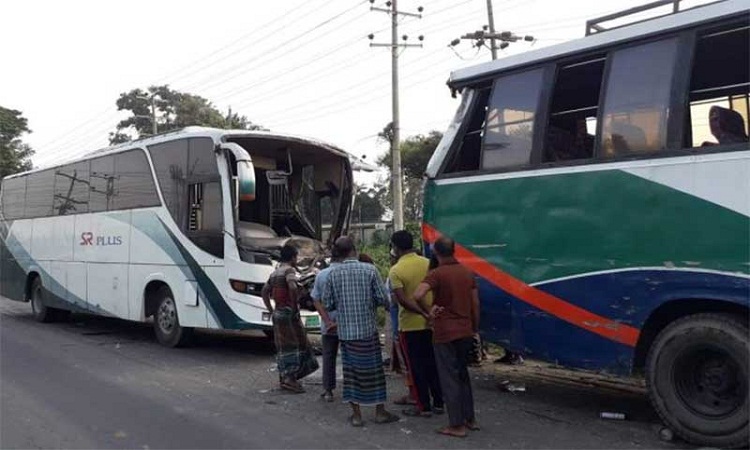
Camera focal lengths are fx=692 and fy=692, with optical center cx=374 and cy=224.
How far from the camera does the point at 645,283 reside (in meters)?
5.29

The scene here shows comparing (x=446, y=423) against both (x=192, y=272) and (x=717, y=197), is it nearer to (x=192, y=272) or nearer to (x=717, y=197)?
(x=717, y=197)

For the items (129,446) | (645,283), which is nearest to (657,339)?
(645,283)

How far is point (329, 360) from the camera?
7.17 metres

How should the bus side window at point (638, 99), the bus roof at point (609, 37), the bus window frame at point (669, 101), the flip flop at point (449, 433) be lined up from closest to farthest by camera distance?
1. the bus roof at point (609, 37)
2. the bus window frame at point (669, 101)
3. the bus side window at point (638, 99)
4. the flip flop at point (449, 433)

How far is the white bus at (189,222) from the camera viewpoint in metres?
9.55

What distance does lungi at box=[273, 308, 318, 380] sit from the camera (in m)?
7.47

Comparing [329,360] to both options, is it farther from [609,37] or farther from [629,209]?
[609,37]

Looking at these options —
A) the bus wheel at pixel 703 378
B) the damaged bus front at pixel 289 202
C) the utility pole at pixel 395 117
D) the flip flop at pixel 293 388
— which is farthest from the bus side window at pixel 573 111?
the utility pole at pixel 395 117

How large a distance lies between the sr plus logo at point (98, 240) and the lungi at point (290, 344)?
17.7 feet

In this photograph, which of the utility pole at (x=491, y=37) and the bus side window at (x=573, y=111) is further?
the utility pole at (x=491, y=37)

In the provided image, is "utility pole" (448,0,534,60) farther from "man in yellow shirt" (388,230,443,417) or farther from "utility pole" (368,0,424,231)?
"man in yellow shirt" (388,230,443,417)

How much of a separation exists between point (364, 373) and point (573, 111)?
300cm

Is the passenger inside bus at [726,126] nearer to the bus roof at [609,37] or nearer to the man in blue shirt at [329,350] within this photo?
the bus roof at [609,37]

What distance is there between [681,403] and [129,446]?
4.33 metres
